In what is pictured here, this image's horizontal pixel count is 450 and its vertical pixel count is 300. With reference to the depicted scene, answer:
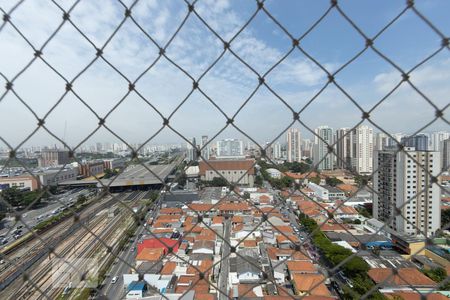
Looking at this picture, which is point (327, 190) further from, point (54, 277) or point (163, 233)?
point (54, 277)

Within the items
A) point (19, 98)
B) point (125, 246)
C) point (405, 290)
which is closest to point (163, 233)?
point (125, 246)

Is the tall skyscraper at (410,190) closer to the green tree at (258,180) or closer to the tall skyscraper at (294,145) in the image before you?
the green tree at (258,180)

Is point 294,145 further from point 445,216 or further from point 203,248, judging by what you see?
A: point 203,248

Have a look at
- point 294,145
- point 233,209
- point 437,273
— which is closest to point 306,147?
point 294,145

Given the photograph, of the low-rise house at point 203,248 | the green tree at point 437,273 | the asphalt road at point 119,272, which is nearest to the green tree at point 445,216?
the green tree at point 437,273

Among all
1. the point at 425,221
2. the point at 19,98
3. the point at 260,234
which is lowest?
the point at 260,234

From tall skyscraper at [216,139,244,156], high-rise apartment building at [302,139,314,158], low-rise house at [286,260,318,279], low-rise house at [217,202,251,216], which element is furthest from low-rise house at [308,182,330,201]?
high-rise apartment building at [302,139,314,158]

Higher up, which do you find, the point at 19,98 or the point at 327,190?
the point at 19,98

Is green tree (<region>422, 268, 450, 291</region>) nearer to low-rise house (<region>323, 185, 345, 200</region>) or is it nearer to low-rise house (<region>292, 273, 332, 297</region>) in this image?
low-rise house (<region>292, 273, 332, 297</region>)
